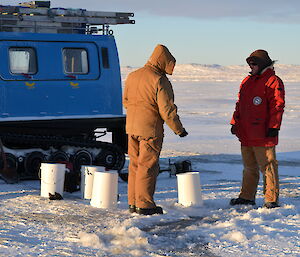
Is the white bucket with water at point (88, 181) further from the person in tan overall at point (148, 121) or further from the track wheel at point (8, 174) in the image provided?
the track wheel at point (8, 174)

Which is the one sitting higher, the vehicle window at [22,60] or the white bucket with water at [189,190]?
the vehicle window at [22,60]

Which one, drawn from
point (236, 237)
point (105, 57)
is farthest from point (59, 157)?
point (236, 237)

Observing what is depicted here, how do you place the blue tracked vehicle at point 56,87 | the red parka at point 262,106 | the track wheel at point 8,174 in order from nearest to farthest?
the red parka at point 262,106 < the track wheel at point 8,174 < the blue tracked vehicle at point 56,87

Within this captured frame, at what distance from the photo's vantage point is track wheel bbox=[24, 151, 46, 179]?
471 inches

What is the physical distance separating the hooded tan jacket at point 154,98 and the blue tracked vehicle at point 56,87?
11.9 ft

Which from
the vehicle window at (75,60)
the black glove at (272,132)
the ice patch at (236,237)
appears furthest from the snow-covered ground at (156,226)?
the vehicle window at (75,60)

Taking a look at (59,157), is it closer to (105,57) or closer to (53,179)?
(105,57)

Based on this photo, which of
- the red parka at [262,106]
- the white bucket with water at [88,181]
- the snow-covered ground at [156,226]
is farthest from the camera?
the white bucket with water at [88,181]

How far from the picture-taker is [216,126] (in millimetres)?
23797

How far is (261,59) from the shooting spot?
29.5 feet

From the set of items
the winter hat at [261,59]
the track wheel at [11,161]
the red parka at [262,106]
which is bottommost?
the track wheel at [11,161]

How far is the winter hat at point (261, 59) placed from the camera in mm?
8992

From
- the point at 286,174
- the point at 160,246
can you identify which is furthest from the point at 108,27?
the point at 160,246

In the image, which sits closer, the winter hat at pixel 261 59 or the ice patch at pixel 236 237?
the ice patch at pixel 236 237
